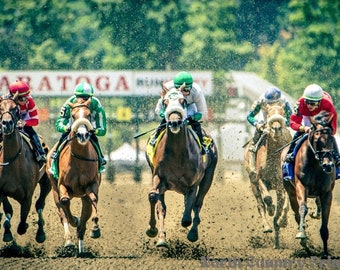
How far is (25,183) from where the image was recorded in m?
14.7

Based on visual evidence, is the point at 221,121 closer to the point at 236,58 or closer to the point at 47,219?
the point at 236,58

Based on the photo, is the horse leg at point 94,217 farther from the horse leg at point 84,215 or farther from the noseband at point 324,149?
the noseband at point 324,149

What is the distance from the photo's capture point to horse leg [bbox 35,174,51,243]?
1529 centimetres

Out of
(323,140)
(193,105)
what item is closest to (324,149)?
(323,140)

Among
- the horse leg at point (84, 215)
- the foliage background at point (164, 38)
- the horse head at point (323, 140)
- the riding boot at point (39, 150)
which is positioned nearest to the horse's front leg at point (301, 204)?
the horse head at point (323, 140)

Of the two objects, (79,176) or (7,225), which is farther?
(7,225)

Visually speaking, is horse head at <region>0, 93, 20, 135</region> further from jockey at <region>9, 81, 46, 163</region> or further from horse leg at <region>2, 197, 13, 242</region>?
horse leg at <region>2, 197, 13, 242</region>

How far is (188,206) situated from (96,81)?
54.4 ft

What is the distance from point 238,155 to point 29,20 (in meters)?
9.89

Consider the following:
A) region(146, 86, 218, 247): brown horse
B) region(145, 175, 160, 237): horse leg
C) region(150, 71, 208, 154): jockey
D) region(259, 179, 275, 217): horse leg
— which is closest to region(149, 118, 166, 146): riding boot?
region(146, 86, 218, 247): brown horse

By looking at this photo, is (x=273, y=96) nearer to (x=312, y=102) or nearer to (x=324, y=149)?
(x=312, y=102)

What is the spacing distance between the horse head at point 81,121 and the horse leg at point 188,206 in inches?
64.4

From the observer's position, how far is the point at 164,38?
3431 cm

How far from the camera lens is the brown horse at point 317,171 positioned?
13.5 meters
